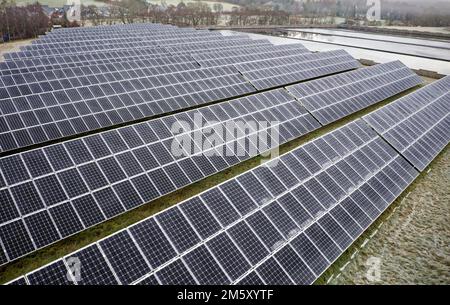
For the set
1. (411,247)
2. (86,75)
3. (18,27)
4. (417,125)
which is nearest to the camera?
(411,247)

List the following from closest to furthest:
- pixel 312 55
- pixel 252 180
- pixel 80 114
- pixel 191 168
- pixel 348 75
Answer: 1. pixel 252 180
2. pixel 191 168
3. pixel 80 114
4. pixel 348 75
5. pixel 312 55

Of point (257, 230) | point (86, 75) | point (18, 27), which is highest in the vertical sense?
point (18, 27)

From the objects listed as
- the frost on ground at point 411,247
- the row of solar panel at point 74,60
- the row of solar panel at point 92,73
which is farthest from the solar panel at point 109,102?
the frost on ground at point 411,247

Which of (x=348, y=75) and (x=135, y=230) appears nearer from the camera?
(x=135, y=230)

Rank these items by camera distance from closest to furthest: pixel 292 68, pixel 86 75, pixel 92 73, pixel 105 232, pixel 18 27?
pixel 105 232 → pixel 86 75 → pixel 92 73 → pixel 292 68 → pixel 18 27

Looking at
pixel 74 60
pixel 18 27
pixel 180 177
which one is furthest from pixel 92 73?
pixel 18 27

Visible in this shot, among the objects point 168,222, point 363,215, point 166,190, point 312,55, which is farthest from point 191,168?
point 312,55

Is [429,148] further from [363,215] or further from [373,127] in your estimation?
[363,215]

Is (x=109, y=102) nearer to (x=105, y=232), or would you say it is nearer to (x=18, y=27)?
(x=105, y=232)
